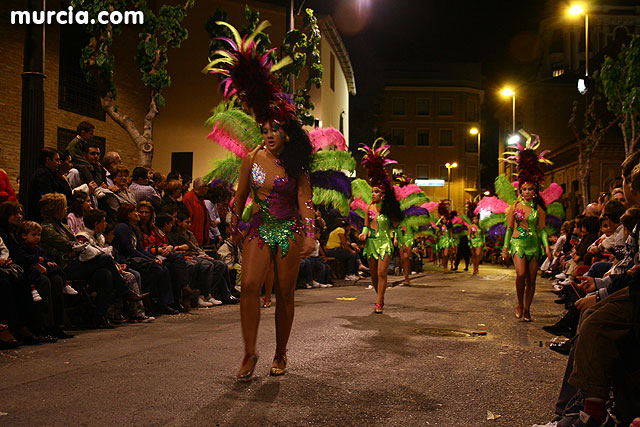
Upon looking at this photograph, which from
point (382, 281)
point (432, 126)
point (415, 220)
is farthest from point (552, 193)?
point (432, 126)

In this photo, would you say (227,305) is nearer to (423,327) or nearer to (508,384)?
(423,327)

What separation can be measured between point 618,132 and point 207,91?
28357 mm

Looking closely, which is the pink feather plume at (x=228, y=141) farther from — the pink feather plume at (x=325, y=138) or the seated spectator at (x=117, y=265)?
the seated spectator at (x=117, y=265)

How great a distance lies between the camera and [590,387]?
399cm

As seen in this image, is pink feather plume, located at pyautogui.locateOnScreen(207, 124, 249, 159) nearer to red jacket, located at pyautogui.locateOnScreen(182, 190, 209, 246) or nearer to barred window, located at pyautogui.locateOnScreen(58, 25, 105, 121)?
red jacket, located at pyautogui.locateOnScreen(182, 190, 209, 246)

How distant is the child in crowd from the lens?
8008 millimetres

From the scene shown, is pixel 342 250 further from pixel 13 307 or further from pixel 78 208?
pixel 13 307

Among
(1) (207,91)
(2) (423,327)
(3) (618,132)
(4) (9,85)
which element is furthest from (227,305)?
(3) (618,132)

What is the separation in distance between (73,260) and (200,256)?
3.34 metres

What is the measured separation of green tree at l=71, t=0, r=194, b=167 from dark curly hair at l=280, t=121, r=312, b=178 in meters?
10.9

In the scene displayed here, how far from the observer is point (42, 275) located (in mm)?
8266

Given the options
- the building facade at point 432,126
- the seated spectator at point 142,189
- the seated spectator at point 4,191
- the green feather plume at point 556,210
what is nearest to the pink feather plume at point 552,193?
the green feather plume at point 556,210

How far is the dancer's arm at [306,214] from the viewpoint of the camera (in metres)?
6.43

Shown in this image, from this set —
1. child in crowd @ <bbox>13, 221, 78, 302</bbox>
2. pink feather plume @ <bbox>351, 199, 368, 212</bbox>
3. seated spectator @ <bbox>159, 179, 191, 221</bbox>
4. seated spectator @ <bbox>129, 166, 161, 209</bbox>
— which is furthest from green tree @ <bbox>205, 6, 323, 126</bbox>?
child in crowd @ <bbox>13, 221, 78, 302</bbox>
